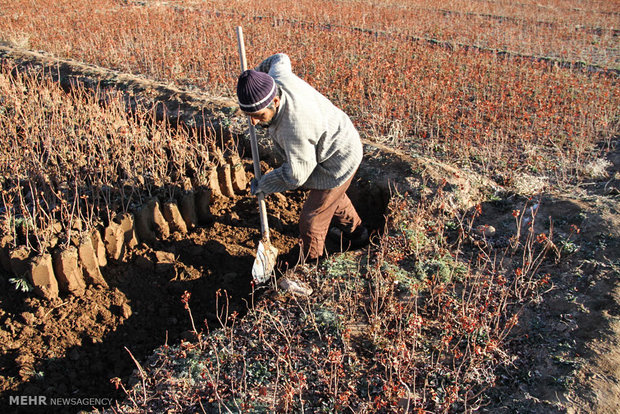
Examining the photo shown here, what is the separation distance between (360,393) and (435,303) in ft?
2.84

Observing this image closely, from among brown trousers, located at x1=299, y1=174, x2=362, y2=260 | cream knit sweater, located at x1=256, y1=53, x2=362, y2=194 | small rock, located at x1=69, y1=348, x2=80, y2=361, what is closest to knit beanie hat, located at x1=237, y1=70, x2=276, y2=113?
cream knit sweater, located at x1=256, y1=53, x2=362, y2=194

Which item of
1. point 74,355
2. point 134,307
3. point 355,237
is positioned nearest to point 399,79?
point 355,237

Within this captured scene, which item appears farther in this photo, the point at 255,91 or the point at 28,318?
the point at 28,318

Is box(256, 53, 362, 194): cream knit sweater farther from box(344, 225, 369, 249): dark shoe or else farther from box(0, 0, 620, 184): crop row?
box(0, 0, 620, 184): crop row

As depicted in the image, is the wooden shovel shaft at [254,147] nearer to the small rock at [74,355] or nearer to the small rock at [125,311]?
the small rock at [125,311]

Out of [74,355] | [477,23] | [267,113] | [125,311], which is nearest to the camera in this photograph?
[267,113]

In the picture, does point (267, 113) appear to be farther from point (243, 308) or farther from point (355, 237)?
point (355, 237)

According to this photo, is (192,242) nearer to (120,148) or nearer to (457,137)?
(120,148)

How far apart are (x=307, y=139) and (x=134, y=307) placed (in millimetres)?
1786

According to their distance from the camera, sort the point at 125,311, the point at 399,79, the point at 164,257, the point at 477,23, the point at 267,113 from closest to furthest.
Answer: the point at 267,113 → the point at 125,311 → the point at 164,257 → the point at 399,79 → the point at 477,23

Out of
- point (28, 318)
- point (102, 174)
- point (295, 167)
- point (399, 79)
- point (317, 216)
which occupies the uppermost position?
point (399, 79)

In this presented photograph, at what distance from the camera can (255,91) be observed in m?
2.40

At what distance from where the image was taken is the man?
8.11 feet

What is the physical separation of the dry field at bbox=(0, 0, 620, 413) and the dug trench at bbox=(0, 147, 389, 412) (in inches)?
0.6
